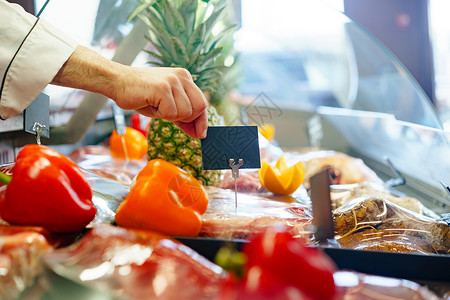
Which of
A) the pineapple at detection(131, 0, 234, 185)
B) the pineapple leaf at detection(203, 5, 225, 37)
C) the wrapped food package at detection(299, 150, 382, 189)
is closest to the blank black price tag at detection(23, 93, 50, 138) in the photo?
the pineapple at detection(131, 0, 234, 185)

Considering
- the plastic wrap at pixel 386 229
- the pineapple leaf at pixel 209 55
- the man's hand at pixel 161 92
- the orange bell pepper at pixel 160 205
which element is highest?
the pineapple leaf at pixel 209 55

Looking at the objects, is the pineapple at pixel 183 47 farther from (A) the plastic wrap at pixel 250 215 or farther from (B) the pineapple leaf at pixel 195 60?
(A) the plastic wrap at pixel 250 215

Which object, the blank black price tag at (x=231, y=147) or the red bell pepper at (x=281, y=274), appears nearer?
the red bell pepper at (x=281, y=274)

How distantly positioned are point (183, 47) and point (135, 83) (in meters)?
0.51

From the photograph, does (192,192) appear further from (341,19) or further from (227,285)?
(341,19)

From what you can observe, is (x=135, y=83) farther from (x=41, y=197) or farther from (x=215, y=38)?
(x=215, y=38)

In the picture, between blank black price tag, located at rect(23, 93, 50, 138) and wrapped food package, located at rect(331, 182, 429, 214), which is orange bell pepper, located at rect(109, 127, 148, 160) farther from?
wrapped food package, located at rect(331, 182, 429, 214)

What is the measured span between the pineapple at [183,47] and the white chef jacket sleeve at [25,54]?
50 cm

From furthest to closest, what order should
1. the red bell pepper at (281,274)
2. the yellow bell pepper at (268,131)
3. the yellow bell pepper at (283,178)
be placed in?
1. the yellow bell pepper at (268,131)
2. the yellow bell pepper at (283,178)
3. the red bell pepper at (281,274)

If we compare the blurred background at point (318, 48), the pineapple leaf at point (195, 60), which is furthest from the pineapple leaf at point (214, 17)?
the blurred background at point (318, 48)

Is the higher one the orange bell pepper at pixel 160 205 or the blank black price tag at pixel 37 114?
the blank black price tag at pixel 37 114

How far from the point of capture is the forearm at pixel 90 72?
105 cm

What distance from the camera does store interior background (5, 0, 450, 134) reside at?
164 cm

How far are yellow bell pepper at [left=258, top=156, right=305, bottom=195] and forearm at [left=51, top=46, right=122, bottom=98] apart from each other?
1.95 feet
